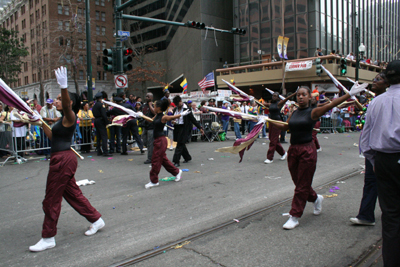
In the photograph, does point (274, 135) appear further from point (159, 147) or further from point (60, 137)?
point (60, 137)

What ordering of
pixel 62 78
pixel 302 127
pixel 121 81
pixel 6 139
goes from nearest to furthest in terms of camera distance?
pixel 62 78, pixel 302 127, pixel 6 139, pixel 121 81

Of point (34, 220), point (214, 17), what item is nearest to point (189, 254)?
point (34, 220)

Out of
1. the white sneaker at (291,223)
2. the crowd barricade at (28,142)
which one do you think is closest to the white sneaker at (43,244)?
the white sneaker at (291,223)

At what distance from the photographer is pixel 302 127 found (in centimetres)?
434

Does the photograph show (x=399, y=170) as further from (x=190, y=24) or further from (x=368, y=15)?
(x=368, y=15)

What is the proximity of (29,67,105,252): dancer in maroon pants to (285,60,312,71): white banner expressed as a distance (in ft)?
85.7

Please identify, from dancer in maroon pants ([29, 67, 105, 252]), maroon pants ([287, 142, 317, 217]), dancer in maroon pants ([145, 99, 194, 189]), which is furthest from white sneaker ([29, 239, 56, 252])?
maroon pants ([287, 142, 317, 217])

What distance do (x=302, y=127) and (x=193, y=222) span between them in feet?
6.72

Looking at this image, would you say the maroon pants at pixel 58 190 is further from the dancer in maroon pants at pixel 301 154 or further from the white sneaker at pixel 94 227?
the dancer in maroon pants at pixel 301 154

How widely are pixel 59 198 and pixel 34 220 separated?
4.64 feet

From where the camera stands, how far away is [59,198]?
12.7ft

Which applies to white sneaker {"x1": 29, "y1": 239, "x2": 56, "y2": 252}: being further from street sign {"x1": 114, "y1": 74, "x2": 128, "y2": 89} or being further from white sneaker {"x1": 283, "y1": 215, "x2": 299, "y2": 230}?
street sign {"x1": 114, "y1": 74, "x2": 128, "y2": 89}

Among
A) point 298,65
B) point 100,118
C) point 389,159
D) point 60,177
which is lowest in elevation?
point 60,177

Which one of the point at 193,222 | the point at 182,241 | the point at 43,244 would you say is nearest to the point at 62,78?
the point at 43,244
